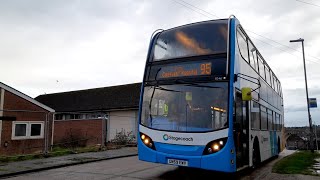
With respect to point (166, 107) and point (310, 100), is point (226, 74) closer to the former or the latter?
point (166, 107)

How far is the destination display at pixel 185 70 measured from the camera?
8.96 m

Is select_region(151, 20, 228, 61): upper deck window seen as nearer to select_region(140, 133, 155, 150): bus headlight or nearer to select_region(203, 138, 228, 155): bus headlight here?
select_region(140, 133, 155, 150): bus headlight

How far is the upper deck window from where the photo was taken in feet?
30.2

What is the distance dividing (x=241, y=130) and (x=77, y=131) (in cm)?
2687

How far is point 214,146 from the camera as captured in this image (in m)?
8.24

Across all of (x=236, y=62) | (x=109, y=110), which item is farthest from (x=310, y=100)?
(x=236, y=62)

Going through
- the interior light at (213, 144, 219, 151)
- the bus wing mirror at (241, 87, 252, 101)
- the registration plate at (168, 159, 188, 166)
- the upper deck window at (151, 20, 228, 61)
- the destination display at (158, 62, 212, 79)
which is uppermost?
the upper deck window at (151, 20, 228, 61)

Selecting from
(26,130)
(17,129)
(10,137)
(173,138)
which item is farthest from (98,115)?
(173,138)

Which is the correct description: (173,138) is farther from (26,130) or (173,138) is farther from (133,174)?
(26,130)

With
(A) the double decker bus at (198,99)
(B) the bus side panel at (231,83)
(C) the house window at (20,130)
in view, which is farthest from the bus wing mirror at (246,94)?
(C) the house window at (20,130)

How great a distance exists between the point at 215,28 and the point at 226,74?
1.60m

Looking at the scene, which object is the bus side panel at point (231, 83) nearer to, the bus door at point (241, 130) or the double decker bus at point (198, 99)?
the double decker bus at point (198, 99)

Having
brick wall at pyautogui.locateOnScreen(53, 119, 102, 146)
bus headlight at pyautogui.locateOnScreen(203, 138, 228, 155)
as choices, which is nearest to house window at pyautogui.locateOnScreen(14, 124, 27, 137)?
brick wall at pyautogui.locateOnScreen(53, 119, 102, 146)

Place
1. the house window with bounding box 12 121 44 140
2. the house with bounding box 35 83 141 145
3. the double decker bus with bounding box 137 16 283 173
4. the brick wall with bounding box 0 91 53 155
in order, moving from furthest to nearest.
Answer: the house with bounding box 35 83 141 145 < the house window with bounding box 12 121 44 140 < the brick wall with bounding box 0 91 53 155 < the double decker bus with bounding box 137 16 283 173
